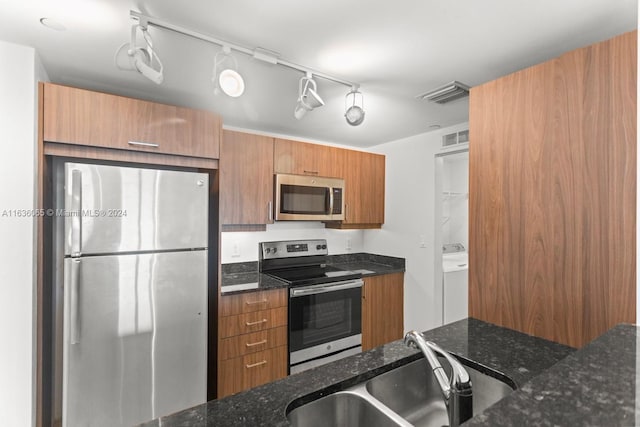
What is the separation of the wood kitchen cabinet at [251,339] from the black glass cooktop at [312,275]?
206mm

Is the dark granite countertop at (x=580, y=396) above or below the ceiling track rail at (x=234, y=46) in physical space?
below

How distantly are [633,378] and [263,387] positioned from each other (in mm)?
895

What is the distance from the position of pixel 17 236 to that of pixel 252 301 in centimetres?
143

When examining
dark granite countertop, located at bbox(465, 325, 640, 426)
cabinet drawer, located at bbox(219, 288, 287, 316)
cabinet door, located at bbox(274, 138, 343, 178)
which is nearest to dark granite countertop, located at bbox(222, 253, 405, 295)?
cabinet drawer, located at bbox(219, 288, 287, 316)

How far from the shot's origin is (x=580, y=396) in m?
0.55

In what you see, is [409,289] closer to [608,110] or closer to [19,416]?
[608,110]

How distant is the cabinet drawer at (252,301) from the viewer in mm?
2338

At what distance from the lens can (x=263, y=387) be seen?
994 mm

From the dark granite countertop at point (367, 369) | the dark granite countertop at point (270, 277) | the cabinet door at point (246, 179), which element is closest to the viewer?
the dark granite countertop at point (367, 369)

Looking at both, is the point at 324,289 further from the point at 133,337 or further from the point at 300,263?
the point at 133,337

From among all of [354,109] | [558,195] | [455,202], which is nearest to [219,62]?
[354,109]

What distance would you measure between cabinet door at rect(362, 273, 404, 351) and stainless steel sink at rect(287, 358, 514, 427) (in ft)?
6.13

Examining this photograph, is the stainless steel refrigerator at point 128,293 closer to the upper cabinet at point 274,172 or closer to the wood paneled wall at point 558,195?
the upper cabinet at point 274,172

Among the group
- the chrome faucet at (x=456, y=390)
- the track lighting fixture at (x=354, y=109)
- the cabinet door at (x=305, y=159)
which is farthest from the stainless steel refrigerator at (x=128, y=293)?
the chrome faucet at (x=456, y=390)
